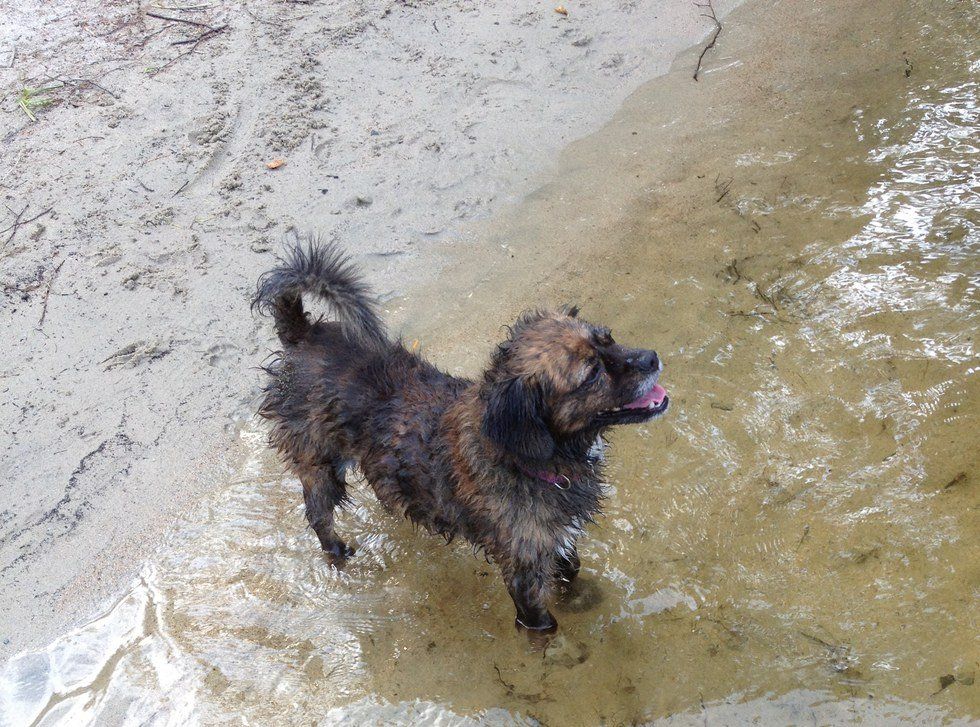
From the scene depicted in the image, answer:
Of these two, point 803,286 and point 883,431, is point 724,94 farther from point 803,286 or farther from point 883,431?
point 883,431

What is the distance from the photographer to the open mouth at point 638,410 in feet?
9.92

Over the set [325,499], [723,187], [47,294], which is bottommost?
[723,187]

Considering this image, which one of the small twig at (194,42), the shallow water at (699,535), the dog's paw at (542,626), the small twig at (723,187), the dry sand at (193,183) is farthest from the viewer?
the small twig at (194,42)

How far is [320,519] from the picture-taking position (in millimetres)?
3959

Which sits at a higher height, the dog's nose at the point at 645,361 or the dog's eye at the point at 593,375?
the dog's eye at the point at 593,375

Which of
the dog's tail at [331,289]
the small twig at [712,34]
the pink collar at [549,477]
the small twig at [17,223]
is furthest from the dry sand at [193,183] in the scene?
the pink collar at [549,477]

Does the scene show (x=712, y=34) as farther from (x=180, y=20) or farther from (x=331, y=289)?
(x=331, y=289)

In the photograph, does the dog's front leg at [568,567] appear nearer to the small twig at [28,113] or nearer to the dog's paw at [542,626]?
the dog's paw at [542,626]

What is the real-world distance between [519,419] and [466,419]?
42cm

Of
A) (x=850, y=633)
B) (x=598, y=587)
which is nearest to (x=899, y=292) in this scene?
(x=850, y=633)

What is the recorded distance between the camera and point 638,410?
3.02 m

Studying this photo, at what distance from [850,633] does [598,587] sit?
1225mm

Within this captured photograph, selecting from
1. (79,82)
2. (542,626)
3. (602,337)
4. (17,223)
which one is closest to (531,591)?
(542,626)

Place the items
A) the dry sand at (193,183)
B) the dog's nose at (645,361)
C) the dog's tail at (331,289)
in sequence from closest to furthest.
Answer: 1. the dog's nose at (645,361)
2. the dog's tail at (331,289)
3. the dry sand at (193,183)
